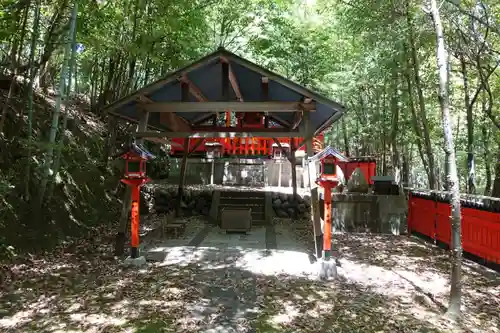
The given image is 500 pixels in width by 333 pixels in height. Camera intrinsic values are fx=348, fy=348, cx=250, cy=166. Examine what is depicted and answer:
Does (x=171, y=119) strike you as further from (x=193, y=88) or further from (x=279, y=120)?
(x=279, y=120)

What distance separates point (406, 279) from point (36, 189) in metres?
6.81

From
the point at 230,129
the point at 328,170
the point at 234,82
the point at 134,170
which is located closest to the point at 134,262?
the point at 134,170

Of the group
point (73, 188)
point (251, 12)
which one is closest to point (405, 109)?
point (251, 12)

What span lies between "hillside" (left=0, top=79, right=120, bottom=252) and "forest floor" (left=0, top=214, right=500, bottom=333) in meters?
0.54

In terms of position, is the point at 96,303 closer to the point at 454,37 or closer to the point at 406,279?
the point at 406,279

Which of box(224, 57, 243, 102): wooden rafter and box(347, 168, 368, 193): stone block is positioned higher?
box(224, 57, 243, 102): wooden rafter

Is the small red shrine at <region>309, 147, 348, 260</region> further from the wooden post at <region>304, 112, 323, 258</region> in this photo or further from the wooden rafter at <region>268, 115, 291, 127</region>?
the wooden rafter at <region>268, 115, 291, 127</region>

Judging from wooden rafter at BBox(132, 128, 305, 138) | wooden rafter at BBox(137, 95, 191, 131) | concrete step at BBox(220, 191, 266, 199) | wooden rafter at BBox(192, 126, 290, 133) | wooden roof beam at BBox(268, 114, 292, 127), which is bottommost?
concrete step at BBox(220, 191, 266, 199)

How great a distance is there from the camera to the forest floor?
394 centimetres

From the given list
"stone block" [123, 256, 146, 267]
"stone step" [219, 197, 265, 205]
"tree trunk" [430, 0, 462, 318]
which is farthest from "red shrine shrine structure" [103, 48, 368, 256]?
"stone step" [219, 197, 265, 205]

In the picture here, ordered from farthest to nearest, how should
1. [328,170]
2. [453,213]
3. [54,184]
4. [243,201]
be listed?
[243,201]
[54,184]
[328,170]
[453,213]

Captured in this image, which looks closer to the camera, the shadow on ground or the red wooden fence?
the shadow on ground

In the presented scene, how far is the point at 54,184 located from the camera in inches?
273

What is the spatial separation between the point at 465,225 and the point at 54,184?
26.9 ft
